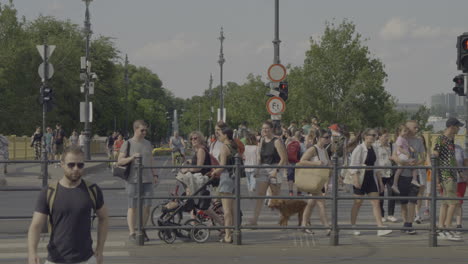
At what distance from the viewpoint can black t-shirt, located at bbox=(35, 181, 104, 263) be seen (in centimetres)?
565

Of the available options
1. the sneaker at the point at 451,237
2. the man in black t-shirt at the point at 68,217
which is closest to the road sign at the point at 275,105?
the sneaker at the point at 451,237

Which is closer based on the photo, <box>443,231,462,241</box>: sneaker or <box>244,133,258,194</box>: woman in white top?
<box>443,231,462,241</box>: sneaker

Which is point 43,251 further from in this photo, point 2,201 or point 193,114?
point 193,114

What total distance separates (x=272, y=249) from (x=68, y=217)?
5.48 m

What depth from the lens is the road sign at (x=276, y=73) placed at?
21.7 m

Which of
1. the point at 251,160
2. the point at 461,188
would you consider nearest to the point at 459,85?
the point at 461,188

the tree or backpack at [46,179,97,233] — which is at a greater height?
the tree

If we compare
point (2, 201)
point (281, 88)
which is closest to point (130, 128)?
point (281, 88)

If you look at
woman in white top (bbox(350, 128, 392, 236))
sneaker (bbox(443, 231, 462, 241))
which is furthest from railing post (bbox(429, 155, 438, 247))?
woman in white top (bbox(350, 128, 392, 236))

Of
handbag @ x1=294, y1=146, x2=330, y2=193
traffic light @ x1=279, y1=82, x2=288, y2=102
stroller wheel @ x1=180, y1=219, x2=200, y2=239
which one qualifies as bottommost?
stroller wheel @ x1=180, y1=219, x2=200, y2=239

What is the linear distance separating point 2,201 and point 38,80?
158ft

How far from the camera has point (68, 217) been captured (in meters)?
5.70

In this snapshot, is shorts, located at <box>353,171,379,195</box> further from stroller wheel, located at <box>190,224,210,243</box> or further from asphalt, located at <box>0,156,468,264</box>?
stroller wheel, located at <box>190,224,210,243</box>

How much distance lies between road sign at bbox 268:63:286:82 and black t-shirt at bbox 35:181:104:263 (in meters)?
16.2
